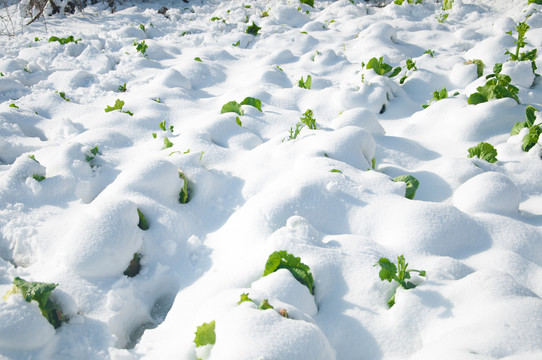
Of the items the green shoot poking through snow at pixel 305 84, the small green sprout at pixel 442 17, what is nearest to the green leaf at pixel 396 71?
the green shoot poking through snow at pixel 305 84

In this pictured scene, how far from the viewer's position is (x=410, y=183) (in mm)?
1922

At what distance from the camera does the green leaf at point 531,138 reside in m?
2.17

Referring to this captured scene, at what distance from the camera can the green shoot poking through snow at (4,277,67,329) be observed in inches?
50.4

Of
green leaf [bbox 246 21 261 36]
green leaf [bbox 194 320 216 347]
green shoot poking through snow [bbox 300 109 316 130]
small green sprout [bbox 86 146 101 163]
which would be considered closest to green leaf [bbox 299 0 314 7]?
green leaf [bbox 246 21 261 36]

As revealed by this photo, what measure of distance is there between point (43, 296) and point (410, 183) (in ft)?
5.19

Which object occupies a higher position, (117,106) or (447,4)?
(447,4)

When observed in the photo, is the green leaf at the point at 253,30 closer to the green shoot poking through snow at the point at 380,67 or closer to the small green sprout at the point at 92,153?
the green shoot poking through snow at the point at 380,67

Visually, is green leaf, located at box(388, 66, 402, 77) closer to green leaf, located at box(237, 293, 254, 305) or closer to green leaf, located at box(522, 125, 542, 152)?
green leaf, located at box(522, 125, 542, 152)

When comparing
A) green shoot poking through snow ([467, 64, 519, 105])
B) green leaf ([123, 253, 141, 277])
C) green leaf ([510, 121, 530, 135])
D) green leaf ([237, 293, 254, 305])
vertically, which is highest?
green leaf ([237, 293, 254, 305])

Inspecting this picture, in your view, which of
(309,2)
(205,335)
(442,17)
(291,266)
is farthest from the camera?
(309,2)

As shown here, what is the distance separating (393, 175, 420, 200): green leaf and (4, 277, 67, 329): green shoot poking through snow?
1.51 m

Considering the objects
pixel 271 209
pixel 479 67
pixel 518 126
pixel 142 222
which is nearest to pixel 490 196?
pixel 518 126

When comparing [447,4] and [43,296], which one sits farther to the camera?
[447,4]

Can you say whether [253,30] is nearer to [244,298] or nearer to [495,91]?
[495,91]
